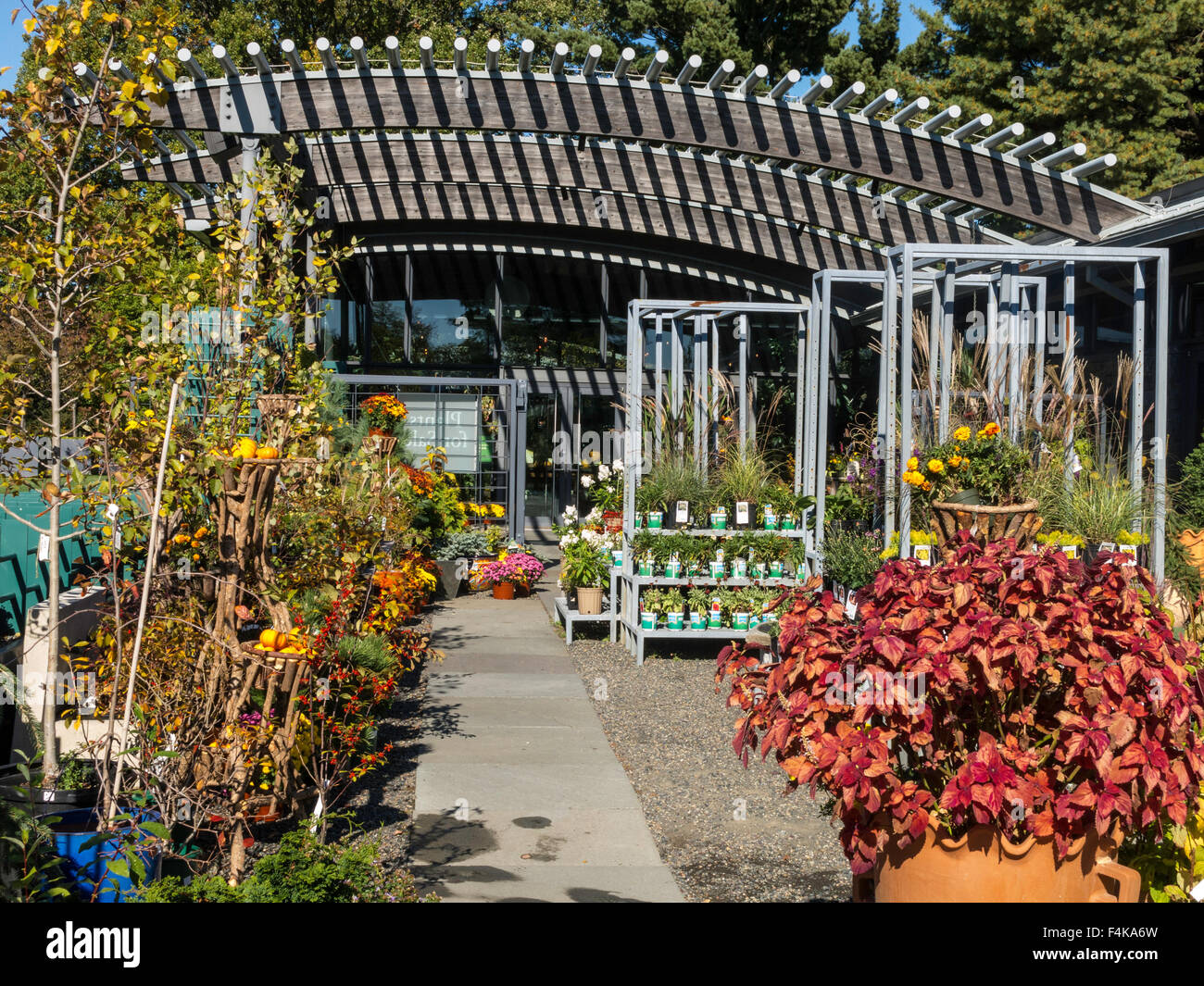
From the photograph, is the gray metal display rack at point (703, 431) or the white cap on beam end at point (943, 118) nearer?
the gray metal display rack at point (703, 431)

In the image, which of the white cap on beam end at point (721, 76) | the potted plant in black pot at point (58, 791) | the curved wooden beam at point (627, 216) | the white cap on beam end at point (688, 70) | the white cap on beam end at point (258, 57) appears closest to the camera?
the potted plant in black pot at point (58, 791)

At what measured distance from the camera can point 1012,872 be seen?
8.39 feet

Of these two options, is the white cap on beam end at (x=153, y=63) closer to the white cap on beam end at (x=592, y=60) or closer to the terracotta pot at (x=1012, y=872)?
the terracotta pot at (x=1012, y=872)

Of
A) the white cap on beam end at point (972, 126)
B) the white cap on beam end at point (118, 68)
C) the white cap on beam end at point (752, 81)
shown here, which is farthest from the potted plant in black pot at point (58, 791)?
the white cap on beam end at point (972, 126)

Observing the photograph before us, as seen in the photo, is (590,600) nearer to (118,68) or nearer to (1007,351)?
(1007,351)

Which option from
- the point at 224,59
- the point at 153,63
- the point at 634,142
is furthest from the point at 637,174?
the point at 153,63

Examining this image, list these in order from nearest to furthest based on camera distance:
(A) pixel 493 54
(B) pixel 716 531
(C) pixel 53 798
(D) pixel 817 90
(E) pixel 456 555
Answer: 1. (C) pixel 53 798
2. (B) pixel 716 531
3. (A) pixel 493 54
4. (D) pixel 817 90
5. (E) pixel 456 555

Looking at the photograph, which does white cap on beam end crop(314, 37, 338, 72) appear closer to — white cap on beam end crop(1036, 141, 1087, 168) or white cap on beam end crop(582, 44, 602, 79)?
white cap on beam end crop(582, 44, 602, 79)

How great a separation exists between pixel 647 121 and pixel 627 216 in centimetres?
352

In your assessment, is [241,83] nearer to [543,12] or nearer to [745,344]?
[745,344]

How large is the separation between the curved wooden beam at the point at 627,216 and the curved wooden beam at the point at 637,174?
137cm

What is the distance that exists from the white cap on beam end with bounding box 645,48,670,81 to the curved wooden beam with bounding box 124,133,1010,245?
188cm

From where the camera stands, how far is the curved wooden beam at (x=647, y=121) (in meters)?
8.18

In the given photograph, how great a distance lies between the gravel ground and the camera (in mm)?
3752
